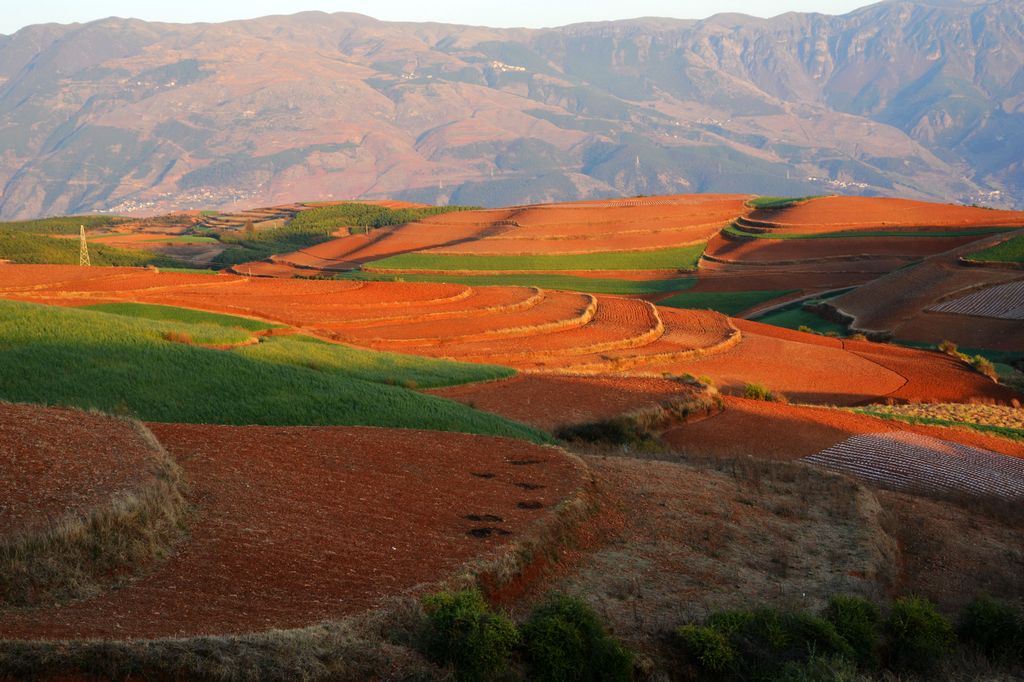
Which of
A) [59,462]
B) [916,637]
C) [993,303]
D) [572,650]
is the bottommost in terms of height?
[993,303]

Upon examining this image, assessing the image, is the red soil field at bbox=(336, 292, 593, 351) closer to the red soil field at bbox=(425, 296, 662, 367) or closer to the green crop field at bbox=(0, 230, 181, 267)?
the red soil field at bbox=(425, 296, 662, 367)

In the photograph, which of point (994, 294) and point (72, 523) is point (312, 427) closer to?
point (72, 523)

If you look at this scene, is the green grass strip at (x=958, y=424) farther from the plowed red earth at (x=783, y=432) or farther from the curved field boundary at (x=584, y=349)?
the curved field boundary at (x=584, y=349)

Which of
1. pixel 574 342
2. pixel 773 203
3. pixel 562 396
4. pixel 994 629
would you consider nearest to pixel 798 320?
pixel 574 342

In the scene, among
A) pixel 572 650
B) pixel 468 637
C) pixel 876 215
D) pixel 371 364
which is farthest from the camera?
pixel 876 215

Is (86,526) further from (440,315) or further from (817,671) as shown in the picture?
(440,315)

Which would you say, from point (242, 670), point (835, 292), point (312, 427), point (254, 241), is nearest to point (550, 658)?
point (242, 670)

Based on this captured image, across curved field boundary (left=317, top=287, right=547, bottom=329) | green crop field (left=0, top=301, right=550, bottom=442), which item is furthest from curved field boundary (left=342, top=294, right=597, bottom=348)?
green crop field (left=0, top=301, right=550, bottom=442)

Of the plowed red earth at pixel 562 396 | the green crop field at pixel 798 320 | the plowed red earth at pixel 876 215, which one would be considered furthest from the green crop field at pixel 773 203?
the plowed red earth at pixel 562 396
